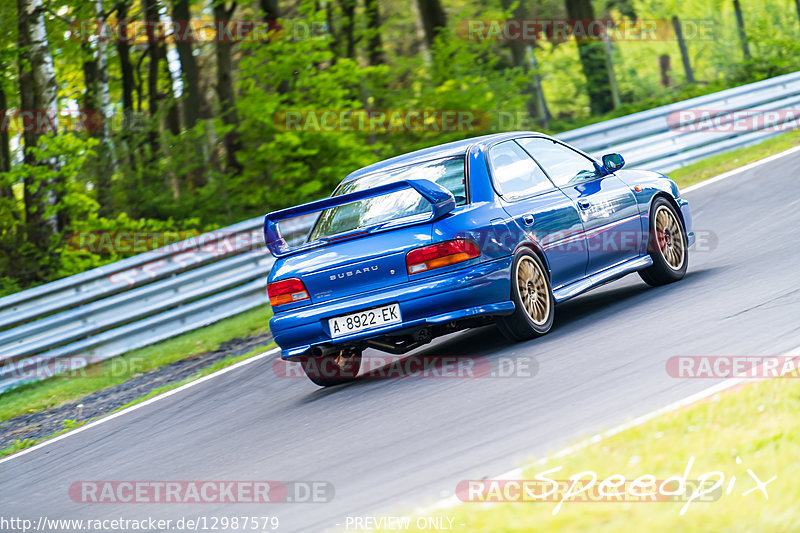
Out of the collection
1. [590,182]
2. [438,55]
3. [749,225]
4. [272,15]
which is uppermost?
[272,15]

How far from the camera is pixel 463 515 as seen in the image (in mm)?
3764

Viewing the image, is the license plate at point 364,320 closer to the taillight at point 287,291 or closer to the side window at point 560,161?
the taillight at point 287,291

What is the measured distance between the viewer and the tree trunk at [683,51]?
2352 cm

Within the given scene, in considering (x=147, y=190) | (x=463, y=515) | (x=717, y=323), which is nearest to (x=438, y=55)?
(x=147, y=190)

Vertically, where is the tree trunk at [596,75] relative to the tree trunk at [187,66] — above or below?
below

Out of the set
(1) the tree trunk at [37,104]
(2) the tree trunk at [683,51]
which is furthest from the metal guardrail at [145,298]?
(2) the tree trunk at [683,51]

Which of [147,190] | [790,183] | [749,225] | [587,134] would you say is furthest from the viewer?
[147,190]

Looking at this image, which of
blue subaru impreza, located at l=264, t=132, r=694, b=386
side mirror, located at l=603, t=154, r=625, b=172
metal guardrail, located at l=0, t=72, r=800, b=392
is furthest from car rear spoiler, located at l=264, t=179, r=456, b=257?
metal guardrail, located at l=0, t=72, r=800, b=392

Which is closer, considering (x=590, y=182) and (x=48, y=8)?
(x=590, y=182)

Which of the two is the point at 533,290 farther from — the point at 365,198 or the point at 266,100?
the point at 266,100

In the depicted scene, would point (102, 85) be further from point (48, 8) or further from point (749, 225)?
point (749, 225)

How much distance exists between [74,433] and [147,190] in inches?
357

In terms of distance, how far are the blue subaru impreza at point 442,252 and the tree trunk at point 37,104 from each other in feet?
30.8

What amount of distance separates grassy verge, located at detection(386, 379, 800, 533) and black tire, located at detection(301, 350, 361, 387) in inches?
142
